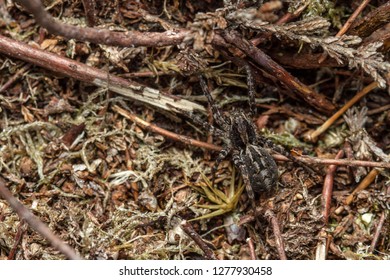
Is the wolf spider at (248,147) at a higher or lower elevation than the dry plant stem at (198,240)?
higher

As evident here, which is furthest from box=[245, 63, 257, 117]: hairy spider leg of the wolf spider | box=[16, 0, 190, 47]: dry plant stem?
box=[16, 0, 190, 47]: dry plant stem

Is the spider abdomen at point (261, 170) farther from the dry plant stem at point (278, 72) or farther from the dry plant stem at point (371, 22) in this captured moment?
the dry plant stem at point (371, 22)

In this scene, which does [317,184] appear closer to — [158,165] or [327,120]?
[327,120]

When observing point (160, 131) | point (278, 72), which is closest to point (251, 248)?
point (160, 131)

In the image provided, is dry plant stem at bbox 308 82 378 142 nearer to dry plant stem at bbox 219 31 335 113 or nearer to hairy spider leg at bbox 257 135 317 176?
dry plant stem at bbox 219 31 335 113

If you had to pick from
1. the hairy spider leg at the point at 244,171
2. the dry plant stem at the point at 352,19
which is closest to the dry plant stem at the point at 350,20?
the dry plant stem at the point at 352,19

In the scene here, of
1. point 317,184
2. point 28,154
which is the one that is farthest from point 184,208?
point 28,154
